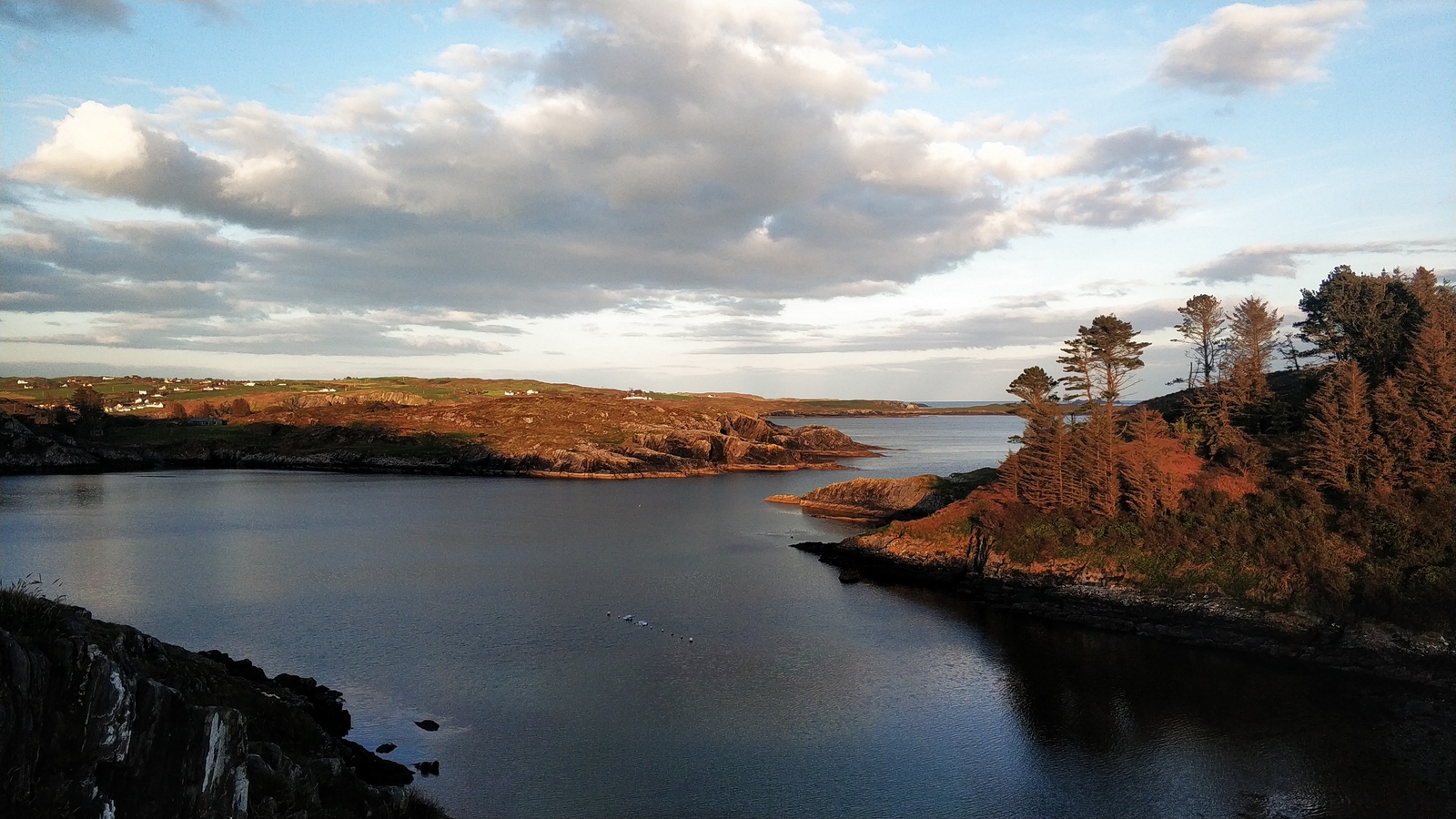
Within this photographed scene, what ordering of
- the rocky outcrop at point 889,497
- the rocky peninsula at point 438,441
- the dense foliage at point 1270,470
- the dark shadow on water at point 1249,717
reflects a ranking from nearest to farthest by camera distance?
1. the dark shadow on water at point 1249,717
2. the dense foliage at point 1270,470
3. the rocky outcrop at point 889,497
4. the rocky peninsula at point 438,441

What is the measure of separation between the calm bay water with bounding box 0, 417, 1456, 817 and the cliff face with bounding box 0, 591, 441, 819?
19.8ft

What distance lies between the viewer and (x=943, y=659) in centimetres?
3166

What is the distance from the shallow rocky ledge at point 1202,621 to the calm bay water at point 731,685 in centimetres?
174

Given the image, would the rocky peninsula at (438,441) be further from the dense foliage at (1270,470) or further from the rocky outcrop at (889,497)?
the dense foliage at (1270,470)

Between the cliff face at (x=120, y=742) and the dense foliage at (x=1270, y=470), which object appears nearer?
the cliff face at (x=120, y=742)

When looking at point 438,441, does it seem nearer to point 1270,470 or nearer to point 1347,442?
point 1270,470

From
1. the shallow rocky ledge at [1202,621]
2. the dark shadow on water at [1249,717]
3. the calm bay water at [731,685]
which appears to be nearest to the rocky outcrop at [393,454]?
the calm bay water at [731,685]

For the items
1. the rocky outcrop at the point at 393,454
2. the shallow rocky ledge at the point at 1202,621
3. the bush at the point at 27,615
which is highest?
the bush at the point at 27,615

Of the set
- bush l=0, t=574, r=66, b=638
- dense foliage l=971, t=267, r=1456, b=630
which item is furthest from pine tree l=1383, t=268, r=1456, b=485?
bush l=0, t=574, r=66, b=638

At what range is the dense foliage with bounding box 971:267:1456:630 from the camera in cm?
3388

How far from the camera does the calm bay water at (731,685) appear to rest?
67.6 feet

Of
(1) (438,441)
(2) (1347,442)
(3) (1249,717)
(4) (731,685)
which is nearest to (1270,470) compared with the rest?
(2) (1347,442)

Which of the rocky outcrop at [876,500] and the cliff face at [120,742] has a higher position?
the cliff face at [120,742]

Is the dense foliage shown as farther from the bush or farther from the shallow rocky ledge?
the bush
